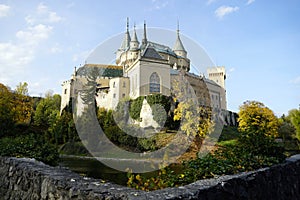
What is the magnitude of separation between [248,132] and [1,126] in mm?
19242

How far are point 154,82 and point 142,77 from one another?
1.74m

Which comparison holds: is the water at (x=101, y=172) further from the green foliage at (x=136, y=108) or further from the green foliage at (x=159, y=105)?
the green foliage at (x=136, y=108)

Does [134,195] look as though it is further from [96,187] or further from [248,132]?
[248,132]

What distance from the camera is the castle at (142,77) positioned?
28.7m

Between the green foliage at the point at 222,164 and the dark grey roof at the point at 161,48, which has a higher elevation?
the dark grey roof at the point at 161,48

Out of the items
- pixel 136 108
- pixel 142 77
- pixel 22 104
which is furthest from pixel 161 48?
pixel 22 104

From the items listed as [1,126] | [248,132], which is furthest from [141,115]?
[248,132]

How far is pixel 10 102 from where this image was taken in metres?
24.5

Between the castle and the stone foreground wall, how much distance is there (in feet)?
61.4

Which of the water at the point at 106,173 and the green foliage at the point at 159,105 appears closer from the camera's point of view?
the water at the point at 106,173

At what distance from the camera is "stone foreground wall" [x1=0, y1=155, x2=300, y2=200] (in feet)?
6.70

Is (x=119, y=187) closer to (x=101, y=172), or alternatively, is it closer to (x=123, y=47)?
(x=101, y=172)

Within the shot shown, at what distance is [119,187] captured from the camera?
2195 millimetres

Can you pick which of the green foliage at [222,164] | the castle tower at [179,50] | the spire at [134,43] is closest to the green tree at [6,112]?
the green foliage at [222,164]
